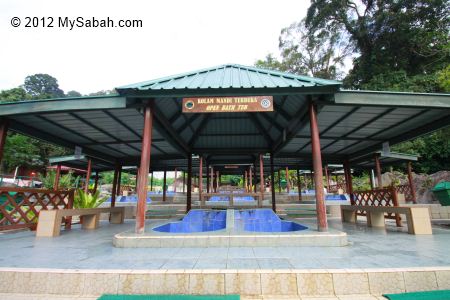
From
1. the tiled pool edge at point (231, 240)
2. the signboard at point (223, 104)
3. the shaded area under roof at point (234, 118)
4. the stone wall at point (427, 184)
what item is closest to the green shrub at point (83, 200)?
the shaded area under roof at point (234, 118)

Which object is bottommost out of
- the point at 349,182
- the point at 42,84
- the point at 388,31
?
the point at 349,182

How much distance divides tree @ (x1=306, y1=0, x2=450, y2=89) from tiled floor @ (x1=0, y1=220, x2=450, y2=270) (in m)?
20.7

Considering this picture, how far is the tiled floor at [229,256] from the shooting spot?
3557 mm

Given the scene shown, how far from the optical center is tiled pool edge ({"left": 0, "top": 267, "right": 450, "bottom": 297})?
3.10 metres

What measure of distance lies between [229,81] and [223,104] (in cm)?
80

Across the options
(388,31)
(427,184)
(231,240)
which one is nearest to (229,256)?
(231,240)

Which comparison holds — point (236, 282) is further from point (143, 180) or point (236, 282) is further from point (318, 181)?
point (318, 181)

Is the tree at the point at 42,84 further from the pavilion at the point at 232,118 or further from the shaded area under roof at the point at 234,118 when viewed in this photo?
the pavilion at the point at 232,118

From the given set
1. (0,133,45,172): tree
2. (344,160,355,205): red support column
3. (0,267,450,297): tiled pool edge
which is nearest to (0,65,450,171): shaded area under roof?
(344,160,355,205): red support column

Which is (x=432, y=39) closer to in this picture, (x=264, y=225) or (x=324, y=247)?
(x=264, y=225)

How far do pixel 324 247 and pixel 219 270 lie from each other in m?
2.77

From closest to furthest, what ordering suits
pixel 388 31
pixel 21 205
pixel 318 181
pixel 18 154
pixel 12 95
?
1. pixel 318 181
2. pixel 21 205
3. pixel 388 31
4. pixel 18 154
5. pixel 12 95

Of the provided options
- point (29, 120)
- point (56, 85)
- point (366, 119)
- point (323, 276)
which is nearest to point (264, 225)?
point (366, 119)

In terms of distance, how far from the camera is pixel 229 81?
246 inches
